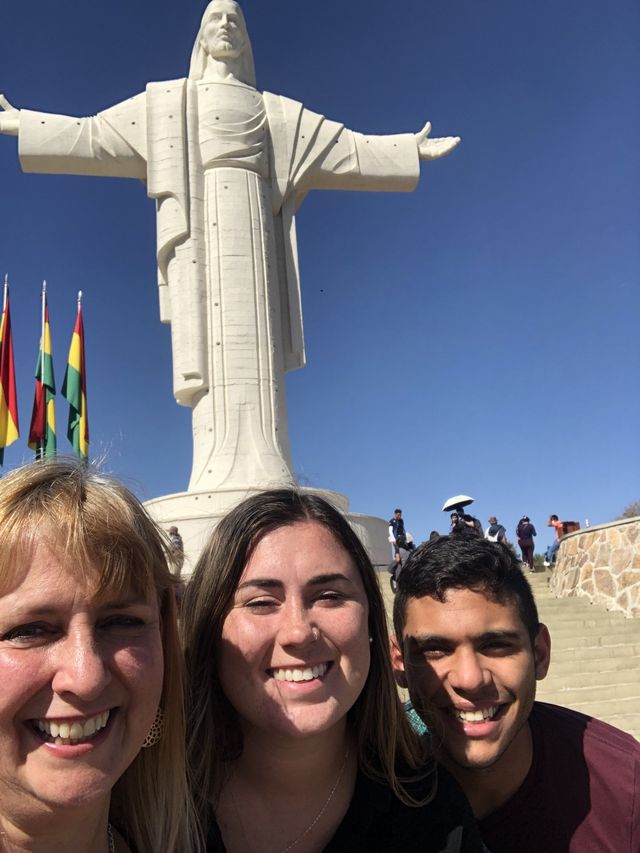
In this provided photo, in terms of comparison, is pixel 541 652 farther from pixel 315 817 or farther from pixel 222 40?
pixel 222 40

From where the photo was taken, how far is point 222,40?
1073 cm

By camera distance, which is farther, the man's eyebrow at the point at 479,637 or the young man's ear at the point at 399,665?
the young man's ear at the point at 399,665

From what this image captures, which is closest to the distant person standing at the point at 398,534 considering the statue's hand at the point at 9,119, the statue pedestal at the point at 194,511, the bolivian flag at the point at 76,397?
the statue pedestal at the point at 194,511

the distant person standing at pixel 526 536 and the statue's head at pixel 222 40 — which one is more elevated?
the statue's head at pixel 222 40

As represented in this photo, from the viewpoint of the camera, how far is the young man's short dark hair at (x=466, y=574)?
6.41 ft

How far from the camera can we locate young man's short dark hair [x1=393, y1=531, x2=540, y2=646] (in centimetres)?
196

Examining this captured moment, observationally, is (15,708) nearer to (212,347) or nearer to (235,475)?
(235,475)

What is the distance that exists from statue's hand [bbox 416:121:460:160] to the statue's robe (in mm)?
2156

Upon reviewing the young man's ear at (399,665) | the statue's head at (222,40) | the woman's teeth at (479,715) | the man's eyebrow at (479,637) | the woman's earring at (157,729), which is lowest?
the woman's teeth at (479,715)

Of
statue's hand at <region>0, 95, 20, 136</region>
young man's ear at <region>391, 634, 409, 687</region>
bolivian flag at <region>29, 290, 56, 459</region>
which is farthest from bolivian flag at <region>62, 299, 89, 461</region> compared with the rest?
young man's ear at <region>391, 634, 409, 687</region>

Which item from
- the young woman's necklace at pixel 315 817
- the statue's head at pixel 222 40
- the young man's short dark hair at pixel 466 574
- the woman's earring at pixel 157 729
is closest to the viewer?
the woman's earring at pixel 157 729

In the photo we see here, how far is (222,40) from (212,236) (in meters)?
3.20

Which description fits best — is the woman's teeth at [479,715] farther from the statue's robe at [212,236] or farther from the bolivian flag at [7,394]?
the bolivian flag at [7,394]

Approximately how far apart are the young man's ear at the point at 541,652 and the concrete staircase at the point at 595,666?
12.4 feet
